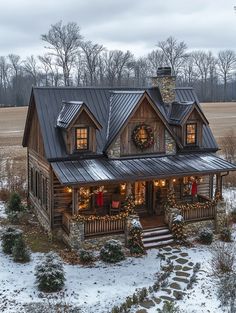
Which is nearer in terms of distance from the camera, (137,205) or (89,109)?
(89,109)

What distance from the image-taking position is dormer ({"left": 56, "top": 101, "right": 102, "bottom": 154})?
1969 cm

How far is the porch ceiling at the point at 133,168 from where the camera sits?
1858cm

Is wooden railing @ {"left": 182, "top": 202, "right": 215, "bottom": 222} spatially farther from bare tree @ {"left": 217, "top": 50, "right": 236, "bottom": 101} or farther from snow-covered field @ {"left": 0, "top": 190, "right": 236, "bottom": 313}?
bare tree @ {"left": 217, "top": 50, "right": 236, "bottom": 101}

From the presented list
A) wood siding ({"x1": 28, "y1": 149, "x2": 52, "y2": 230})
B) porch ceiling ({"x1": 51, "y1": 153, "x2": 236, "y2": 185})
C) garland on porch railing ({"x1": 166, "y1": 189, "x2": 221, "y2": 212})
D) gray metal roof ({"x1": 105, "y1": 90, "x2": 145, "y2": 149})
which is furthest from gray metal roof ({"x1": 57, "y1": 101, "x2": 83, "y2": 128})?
garland on porch railing ({"x1": 166, "y1": 189, "x2": 221, "y2": 212})

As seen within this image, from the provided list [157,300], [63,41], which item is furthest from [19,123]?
[157,300]

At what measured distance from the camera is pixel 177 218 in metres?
20.2

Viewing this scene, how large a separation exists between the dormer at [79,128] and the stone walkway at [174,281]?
6464 mm

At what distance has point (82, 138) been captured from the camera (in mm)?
20344

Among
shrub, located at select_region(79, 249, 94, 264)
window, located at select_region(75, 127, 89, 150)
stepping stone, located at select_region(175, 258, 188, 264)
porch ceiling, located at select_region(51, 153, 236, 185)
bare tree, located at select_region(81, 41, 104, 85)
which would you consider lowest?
stepping stone, located at select_region(175, 258, 188, 264)

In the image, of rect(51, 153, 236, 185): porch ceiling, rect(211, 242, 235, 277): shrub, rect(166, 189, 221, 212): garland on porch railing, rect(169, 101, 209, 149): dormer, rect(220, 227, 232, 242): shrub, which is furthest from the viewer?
rect(169, 101, 209, 149): dormer

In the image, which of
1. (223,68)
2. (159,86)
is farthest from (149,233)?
(223,68)

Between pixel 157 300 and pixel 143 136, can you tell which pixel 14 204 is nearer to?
pixel 143 136

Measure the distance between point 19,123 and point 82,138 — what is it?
43.7 meters

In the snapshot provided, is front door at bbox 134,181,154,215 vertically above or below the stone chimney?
below
